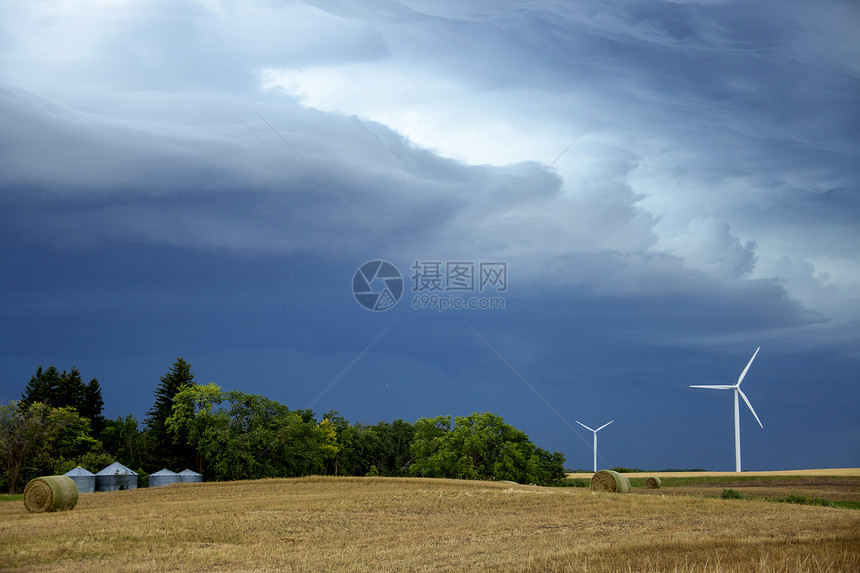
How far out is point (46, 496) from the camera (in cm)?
3256

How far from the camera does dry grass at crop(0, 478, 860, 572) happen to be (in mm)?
16750

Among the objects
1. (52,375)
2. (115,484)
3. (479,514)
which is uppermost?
(52,375)

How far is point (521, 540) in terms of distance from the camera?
20938 millimetres

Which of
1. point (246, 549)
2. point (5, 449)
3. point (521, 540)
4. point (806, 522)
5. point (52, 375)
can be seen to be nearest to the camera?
point (246, 549)

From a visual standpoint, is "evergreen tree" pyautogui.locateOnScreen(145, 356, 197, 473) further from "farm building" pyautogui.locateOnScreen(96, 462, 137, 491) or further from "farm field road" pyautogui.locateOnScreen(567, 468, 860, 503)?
"farm field road" pyautogui.locateOnScreen(567, 468, 860, 503)

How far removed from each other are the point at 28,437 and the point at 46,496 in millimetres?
52865

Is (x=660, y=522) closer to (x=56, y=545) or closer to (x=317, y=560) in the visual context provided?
(x=317, y=560)

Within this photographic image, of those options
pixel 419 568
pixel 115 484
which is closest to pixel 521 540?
pixel 419 568

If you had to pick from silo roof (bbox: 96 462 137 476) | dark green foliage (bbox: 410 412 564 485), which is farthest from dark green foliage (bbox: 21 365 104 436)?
dark green foliage (bbox: 410 412 564 485)

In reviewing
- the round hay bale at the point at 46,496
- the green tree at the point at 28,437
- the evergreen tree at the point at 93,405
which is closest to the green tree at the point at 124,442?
the evergreen tree at the point at 93,405

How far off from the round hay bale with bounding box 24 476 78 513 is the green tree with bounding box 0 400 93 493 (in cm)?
4983

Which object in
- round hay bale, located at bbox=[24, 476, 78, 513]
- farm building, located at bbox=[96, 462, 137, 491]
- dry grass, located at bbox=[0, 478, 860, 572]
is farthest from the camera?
farm building, located at bbox=[96, 462, 137, 491]

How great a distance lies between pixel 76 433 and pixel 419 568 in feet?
287

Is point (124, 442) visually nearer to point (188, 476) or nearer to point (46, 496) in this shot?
point (188, 476)
